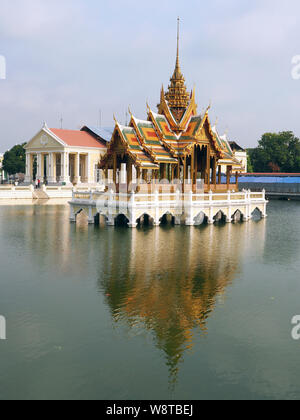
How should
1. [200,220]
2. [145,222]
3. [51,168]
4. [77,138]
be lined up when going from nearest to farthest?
[145,222], [200,220], [51,168], [77,138]

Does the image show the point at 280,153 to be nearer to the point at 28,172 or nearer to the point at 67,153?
the point at 67,153

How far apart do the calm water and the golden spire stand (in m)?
16.8

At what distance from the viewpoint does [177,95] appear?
36344 millimetres

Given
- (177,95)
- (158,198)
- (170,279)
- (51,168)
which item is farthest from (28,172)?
(170,279)

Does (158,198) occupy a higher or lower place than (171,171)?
lower

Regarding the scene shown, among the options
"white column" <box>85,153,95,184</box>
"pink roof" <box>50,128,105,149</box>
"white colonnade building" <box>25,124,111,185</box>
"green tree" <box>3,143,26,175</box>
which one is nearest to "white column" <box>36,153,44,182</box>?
"white colonnade building" <box>25,124,111,185</box>

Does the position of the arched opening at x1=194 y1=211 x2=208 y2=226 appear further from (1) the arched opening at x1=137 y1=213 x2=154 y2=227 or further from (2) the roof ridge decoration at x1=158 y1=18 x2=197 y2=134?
(2) the roof ridge decoration at x1=158 y1=18 x2=197 y2=134

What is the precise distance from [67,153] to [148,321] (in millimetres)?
63060

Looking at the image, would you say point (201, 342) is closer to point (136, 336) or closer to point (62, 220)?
point (136, 336)

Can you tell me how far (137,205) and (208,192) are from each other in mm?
7877

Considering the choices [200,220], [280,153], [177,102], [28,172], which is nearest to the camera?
[200,220]

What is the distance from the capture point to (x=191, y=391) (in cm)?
859

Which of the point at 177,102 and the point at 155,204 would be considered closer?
the point at 155,204

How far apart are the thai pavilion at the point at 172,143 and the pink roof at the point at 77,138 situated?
39737mm
